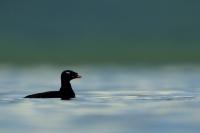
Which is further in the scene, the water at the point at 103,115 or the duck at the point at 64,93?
the duck at the point at 64,93

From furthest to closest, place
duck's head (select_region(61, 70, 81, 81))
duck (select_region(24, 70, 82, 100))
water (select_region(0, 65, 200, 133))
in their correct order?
duck's head (select_region(61, 70, 81, 81)) < duck (select_region(24, 70, 82, 100)) < water (select_region(0, 65, 200, 133))

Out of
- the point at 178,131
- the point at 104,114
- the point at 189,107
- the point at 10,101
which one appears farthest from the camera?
the point at 10,101

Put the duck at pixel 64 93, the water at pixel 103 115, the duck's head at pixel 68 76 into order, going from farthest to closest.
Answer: the duck's head at pixel 68 76, the duck at pixel 64 93, the water at pixel 103 115

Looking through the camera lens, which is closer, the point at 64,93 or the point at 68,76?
the point at 64,93

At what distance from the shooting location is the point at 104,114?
33844mm

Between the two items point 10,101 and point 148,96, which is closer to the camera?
point 10,101

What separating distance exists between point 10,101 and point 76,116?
7595 millimetres

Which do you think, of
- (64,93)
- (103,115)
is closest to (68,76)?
(64,93)

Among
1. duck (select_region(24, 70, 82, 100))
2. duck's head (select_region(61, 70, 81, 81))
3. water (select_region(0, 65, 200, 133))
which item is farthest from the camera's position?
duck's head (select_region(61, 70, 81, 81))

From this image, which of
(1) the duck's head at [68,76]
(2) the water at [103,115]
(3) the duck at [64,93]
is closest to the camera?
(2) the water at [103,115]

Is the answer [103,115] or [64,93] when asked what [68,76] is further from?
[103,115]

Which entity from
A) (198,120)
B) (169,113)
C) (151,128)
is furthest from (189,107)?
(151,128)

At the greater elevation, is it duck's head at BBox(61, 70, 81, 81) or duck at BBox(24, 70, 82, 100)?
duck's head at BBox(61, 70, 81, 81)

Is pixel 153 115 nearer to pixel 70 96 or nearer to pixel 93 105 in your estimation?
pixel 93 105
